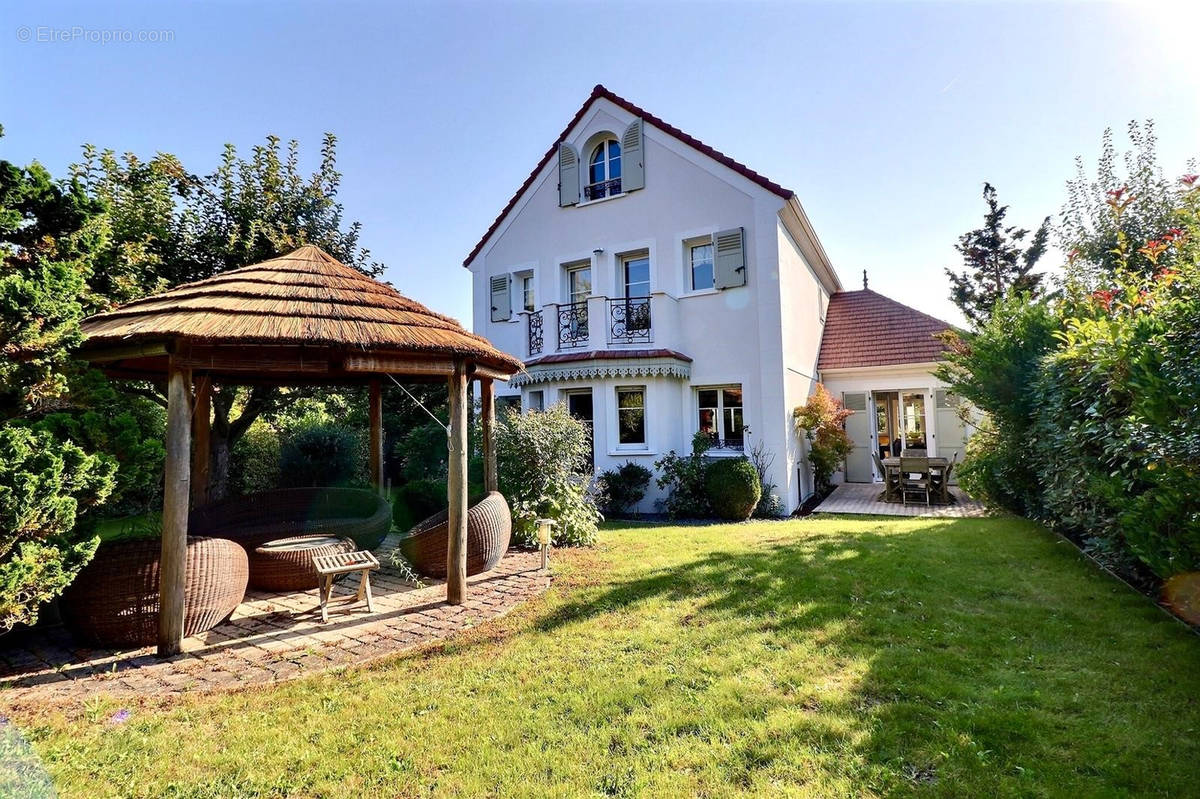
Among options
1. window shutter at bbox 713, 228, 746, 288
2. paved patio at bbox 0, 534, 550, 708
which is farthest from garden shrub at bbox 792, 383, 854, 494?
paved patio at bbox 0, 534, 550, 708

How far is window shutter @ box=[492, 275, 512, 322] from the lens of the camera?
17.7 metres

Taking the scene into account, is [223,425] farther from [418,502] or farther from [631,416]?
[631,416]

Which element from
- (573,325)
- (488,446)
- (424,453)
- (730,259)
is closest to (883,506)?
(730,259)

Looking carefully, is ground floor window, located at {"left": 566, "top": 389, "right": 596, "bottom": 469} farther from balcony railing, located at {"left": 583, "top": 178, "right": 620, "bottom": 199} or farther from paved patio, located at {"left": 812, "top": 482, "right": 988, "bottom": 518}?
paved patio, located at {"left": 812, "top": 482, "right": 988, "bottom": 518}

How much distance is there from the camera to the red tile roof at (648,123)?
46.0ft

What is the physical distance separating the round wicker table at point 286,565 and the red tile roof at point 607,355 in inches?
330

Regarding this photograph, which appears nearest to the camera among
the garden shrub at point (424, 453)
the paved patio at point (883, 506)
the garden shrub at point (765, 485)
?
the paved patio at point (883, 506)

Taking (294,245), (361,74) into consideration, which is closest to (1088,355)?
(361,74)

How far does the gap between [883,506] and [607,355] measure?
876 cm

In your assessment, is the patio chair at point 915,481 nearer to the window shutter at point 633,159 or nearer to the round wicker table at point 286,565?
the window shutter at point 633,159

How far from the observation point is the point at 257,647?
5.53m

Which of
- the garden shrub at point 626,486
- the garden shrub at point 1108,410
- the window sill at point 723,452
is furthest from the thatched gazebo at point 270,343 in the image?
the window sill at point 723,452

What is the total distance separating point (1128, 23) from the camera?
7984 mm

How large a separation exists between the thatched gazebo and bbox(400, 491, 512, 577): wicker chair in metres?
0.92
